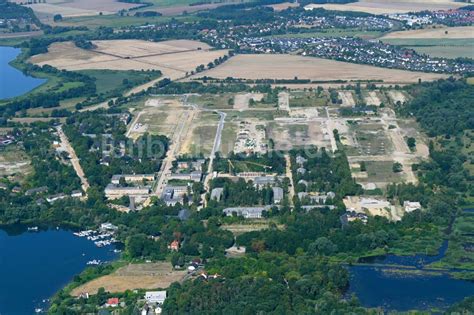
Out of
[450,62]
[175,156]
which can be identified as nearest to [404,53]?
[450,62]

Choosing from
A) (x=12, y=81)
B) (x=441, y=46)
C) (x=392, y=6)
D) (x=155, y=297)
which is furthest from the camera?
(x=392, y=6)

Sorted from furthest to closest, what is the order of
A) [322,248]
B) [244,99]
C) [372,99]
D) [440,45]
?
[440,45] → [244,99] → [372,99] → [322,248]

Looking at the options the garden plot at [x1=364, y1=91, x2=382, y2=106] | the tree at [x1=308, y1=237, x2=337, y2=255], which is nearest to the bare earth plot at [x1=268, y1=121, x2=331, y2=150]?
the garden plot at [x1=364, y1=91, x2=382, y2=106]

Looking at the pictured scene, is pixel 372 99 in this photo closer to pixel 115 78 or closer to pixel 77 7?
pixel 115 78

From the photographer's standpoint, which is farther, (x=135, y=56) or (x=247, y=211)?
(x=135, y=56)

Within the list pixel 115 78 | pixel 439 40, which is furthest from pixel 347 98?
pixel 439 40

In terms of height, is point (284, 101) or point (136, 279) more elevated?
point (284, 101)

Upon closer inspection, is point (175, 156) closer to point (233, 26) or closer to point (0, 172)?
point (0, 172)

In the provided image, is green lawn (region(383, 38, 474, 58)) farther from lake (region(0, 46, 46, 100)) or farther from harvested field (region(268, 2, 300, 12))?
lake (region(0, 46, 46, 100))
